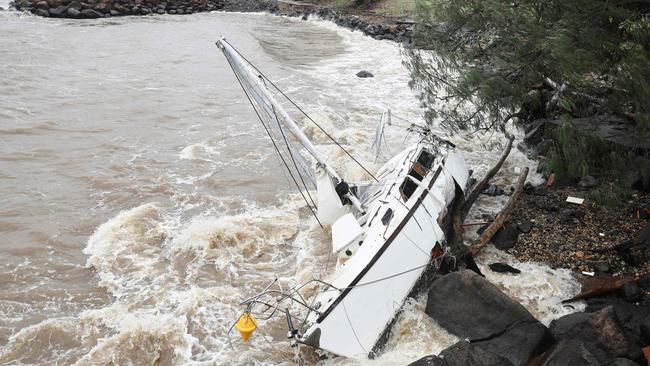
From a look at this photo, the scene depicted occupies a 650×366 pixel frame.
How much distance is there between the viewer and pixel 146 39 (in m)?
38.5

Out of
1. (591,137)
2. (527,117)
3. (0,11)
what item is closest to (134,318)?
(591,137)

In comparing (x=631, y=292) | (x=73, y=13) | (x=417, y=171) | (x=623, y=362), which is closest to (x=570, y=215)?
(x=631, y=292)

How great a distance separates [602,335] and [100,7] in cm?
5274

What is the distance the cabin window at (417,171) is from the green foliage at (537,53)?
1.22 m

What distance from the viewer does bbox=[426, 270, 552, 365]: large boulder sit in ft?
27.6

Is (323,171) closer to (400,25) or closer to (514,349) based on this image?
(514,349)

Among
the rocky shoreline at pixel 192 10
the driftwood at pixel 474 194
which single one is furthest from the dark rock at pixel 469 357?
the rocky shoreline at pixel 192 10

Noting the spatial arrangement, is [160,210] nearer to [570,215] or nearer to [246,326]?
[246,326]

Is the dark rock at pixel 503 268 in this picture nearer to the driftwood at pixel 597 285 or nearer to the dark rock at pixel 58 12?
the driftwood at pixel 597 285

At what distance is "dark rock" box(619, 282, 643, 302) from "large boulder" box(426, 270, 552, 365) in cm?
212

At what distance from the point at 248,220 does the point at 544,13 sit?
28.6 feet

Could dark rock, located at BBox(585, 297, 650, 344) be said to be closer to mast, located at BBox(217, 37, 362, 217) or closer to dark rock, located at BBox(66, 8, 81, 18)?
mast, located at BBox(217, 37, 362, 217)

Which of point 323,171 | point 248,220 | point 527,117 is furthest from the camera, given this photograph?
point 527,117

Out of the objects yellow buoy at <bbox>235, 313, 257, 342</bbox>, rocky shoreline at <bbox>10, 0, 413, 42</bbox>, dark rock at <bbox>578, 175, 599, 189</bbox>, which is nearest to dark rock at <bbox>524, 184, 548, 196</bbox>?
dark rock at <bbox>578, 175, 599, 189</bbox>
